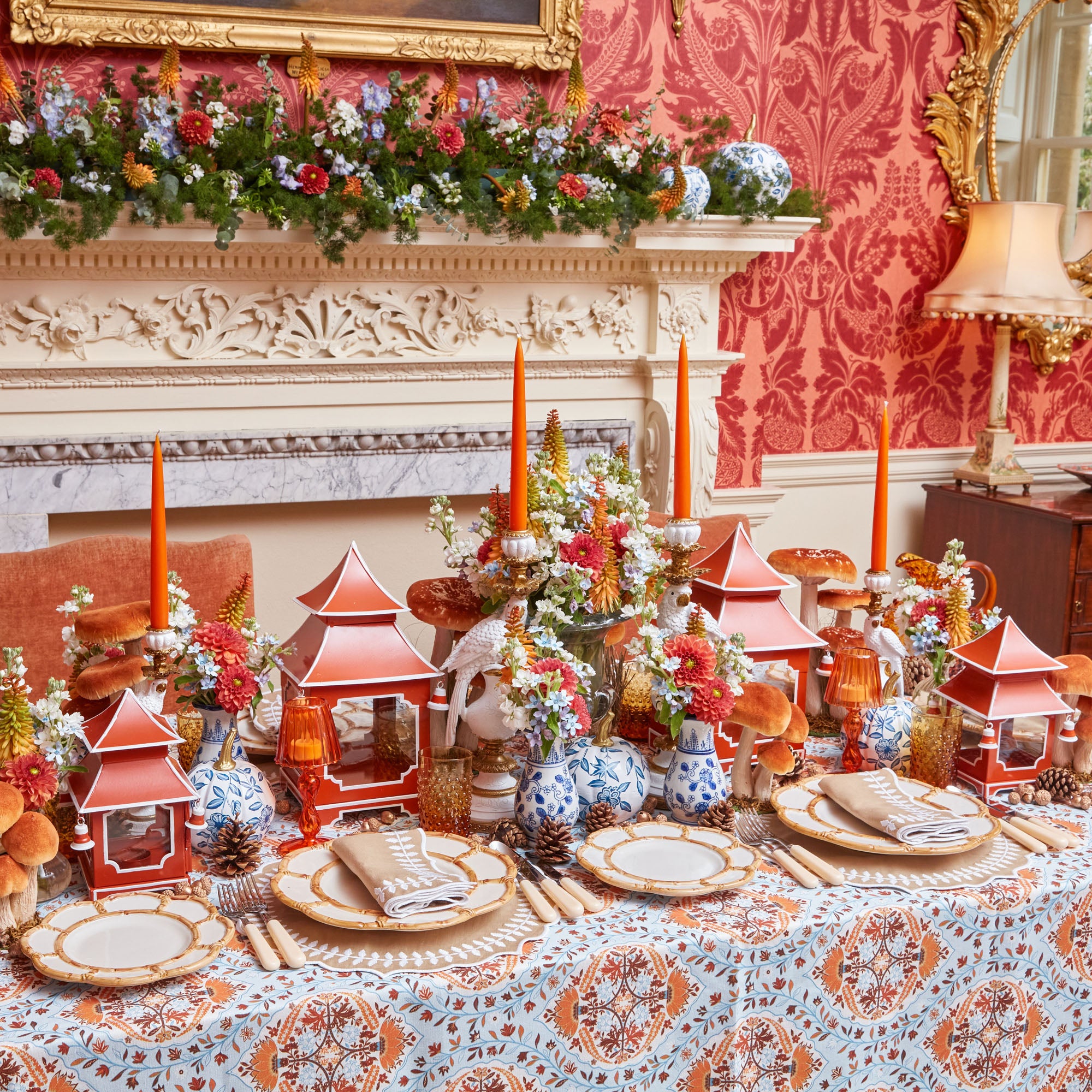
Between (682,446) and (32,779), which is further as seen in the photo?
(682,446)

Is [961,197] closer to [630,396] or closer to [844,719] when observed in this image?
[630,396]

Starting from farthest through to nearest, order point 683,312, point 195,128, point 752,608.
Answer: point 683,312, point 195,128, point 752,608

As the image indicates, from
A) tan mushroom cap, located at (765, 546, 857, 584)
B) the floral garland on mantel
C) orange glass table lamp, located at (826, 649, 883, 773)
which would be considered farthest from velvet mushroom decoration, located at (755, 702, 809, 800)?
the floral garland on mantel

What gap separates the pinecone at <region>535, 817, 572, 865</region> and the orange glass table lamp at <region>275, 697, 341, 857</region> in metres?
0.24

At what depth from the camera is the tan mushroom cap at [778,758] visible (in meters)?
1.43

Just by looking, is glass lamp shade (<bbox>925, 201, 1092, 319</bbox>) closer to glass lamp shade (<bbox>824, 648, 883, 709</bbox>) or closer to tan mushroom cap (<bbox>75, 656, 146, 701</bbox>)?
glass lamp shade (<bbox>824, 648, 883, 709</bbox>)

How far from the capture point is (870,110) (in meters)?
3.72

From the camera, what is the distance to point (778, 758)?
143cm

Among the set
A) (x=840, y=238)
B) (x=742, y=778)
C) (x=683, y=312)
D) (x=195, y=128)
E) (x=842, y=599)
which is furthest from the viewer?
(x=840, y=238)

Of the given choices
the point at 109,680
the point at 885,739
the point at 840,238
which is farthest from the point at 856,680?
the point at 840,238

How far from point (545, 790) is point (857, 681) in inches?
18.0

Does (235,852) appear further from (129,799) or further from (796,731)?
(796,731)

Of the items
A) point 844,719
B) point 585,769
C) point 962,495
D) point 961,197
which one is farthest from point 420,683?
point 961,197

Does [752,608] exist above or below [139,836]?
above
